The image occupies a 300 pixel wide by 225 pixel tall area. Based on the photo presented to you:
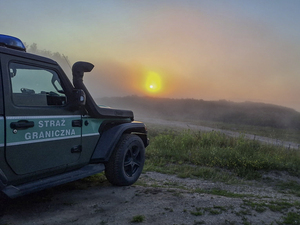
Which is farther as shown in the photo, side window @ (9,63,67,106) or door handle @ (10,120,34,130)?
side window @ (9,63,67,106)

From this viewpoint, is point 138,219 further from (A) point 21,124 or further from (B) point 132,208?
(A) point 21,124

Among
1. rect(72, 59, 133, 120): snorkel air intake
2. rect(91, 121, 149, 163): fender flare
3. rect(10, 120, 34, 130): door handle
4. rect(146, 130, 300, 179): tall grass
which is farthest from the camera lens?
rect(146, 130, 300, 179): tall grass

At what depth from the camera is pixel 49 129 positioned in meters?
3.62

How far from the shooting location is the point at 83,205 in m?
3.89

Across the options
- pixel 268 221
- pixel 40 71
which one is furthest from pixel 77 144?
pixel 268 221

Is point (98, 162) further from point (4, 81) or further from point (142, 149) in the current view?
point (4, 81)

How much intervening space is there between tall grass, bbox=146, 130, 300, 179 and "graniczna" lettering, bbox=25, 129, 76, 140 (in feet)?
12.4

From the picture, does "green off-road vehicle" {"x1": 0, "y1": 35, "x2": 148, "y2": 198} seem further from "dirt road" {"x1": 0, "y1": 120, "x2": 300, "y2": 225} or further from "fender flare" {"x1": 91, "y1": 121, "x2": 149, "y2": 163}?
"dirt road" {"x1": 0, "y1": 120, "x2": 300, "y2": 225}

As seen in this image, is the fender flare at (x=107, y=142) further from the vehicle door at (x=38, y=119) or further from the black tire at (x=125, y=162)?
the vehicle door at (x=38, y=119)

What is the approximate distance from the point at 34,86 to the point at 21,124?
A: 0.66 meters

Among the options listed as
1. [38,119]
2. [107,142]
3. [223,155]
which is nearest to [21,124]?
[38,119]

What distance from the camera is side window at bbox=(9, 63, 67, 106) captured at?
11.2ft

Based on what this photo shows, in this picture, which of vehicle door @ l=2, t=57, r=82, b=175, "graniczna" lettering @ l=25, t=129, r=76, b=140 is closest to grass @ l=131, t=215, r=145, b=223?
vehicle door @ l=2, t=57, r=82, b=175

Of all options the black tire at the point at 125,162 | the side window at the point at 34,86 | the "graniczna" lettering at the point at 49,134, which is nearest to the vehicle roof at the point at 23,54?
the side window at the point at 34,86
